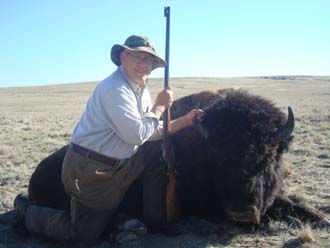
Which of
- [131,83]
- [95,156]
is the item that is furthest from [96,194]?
[131,83]

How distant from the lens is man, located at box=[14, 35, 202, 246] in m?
5.09

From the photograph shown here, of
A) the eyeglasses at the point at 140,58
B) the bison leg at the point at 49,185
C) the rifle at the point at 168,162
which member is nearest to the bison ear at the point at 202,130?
the rifle at the point at 168,162

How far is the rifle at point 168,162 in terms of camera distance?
5676 mm

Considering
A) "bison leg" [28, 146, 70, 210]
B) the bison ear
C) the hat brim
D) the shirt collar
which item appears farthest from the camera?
"bison leg" [28, 146, 70, 210]

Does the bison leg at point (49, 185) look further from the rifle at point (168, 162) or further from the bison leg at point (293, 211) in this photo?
the bison leg at point (293, 211)

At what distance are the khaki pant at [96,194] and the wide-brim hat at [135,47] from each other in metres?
1.12

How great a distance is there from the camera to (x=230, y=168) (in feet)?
17.5

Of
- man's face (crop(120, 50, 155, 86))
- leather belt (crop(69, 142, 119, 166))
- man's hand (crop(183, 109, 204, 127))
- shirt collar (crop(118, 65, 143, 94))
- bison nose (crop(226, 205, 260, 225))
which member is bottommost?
bison nose (crop(226, 205, 260, 225))

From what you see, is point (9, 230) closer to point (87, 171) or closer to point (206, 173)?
point (87, 171)

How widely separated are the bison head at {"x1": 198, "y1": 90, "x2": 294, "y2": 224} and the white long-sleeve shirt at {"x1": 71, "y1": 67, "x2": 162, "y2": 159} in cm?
77

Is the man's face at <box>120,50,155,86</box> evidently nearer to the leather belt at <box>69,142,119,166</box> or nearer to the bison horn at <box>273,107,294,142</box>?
the leather belt at <box>69,142,119,166</box>

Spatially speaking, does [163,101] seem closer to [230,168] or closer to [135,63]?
[135,63]

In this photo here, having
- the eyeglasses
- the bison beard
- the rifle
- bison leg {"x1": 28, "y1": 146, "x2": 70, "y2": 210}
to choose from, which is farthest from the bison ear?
bison leg {"x1": 28, "y1": 146, "x2": 70, "y2": 210}

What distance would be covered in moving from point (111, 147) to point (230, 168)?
51.8 inches
